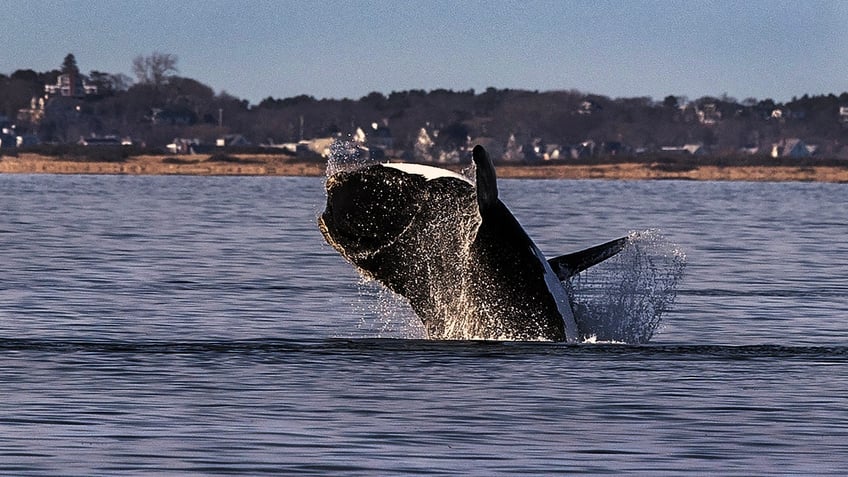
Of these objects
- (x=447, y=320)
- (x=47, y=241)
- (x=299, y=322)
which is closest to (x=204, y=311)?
(x=299, y=322)

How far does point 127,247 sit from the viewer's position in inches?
1875

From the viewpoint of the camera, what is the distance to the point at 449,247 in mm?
19844

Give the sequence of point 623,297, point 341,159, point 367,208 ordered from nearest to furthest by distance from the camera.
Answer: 1. point 367,208
2. point 341,159
3. point 623,297

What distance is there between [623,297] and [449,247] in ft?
26.6

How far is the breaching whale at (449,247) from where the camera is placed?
757 inches

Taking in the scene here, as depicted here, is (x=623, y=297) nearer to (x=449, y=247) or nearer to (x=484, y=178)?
(x=449, y=247)

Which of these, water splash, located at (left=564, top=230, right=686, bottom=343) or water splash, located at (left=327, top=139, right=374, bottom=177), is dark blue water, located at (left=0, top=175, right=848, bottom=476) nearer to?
water splash, located at (left=564, top=230, right=686, bottom=343)

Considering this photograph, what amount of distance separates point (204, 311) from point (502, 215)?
9.45 m

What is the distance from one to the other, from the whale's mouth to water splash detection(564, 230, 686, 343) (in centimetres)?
256

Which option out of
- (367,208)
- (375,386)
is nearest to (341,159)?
(367,208)

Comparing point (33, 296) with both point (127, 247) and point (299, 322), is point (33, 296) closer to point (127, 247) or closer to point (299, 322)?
point (299, 322)

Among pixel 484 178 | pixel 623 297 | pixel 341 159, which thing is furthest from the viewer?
pixel 623 297

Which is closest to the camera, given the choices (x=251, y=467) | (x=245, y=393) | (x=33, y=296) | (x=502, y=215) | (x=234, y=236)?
(x=251, y=467)

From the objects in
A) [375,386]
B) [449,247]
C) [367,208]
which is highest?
[367,208]
